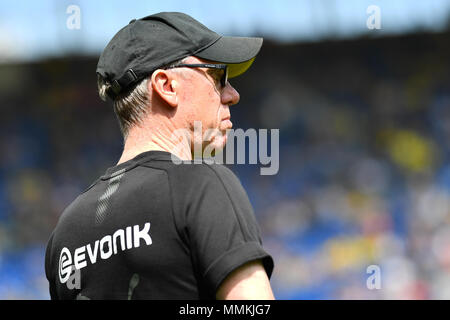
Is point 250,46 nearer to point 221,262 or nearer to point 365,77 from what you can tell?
point 221,262

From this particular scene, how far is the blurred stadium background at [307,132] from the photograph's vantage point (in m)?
8.91

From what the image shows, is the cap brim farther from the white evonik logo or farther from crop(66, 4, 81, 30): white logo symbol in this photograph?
crop(66, 4, 81, 30): white logo symbol

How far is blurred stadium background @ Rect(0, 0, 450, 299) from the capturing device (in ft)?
29.2

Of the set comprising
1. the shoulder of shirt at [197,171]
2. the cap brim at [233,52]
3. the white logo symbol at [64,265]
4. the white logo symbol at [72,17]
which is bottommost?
the white logo symbol at [64,265]

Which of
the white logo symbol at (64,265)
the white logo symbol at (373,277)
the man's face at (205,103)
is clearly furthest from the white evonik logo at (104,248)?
the white logo symbol at (373,277)

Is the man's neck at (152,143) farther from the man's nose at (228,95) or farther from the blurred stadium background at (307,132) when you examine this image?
the blurred stadium background at (307,132)

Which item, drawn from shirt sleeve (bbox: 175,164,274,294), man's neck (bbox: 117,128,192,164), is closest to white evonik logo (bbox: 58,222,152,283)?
shirt sleeve (bbox: 175,164,274,294)

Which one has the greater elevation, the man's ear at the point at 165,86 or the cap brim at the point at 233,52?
the cap brim at the point at 233,52

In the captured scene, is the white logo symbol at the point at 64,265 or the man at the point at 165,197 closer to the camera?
the man at the point at 165,197

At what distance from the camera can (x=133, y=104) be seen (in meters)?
1.71

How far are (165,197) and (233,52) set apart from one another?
1.66ft

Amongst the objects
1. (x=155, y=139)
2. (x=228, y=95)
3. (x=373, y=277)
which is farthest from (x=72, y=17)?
(x=155, y=139)

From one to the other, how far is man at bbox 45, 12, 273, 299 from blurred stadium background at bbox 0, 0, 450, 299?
23.7 feet

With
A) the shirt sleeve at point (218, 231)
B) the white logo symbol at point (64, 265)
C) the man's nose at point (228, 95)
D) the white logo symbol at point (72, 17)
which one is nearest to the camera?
the shirt sleeve at point (218, 231)
